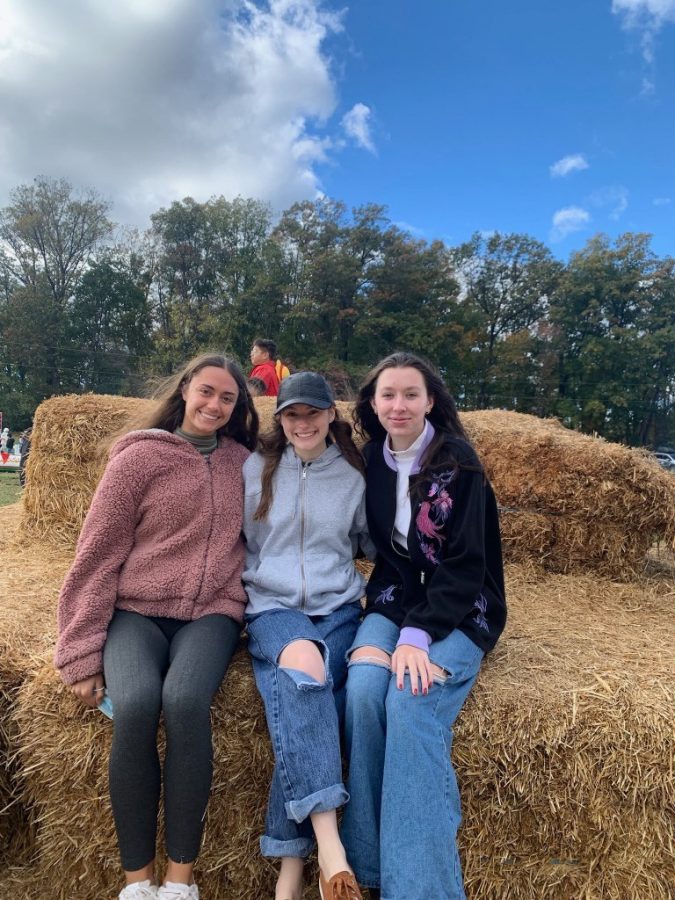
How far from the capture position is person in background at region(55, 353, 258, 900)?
167 centimetres

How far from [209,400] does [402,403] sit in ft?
2.71

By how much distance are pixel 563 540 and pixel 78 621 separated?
3.18 metres

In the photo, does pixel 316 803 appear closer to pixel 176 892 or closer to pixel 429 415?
pixel 176 892

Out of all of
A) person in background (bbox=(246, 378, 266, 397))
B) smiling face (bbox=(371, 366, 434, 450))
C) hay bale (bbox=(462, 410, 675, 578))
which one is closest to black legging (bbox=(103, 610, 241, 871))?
smiling face (bbox=(371, 366, 434, 450))

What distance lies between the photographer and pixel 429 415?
246 centimetres

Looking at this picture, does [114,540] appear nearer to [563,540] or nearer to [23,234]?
[563,540]

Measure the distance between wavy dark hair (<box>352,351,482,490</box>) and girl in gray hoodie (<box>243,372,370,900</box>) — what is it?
20 cm

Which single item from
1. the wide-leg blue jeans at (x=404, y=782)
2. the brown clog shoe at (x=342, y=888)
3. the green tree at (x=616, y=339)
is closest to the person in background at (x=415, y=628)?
the wide-leg blue jeans at (x=404, y=782)

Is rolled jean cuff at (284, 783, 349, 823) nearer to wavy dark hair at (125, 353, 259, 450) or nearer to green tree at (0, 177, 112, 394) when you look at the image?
wavy dark hair at (125, 353, 259, 450)

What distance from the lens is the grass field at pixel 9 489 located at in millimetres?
7425

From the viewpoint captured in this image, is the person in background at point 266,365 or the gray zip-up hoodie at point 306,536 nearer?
the gray zip-up hoodie at point 306,536

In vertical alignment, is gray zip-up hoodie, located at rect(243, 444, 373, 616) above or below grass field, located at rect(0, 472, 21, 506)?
above

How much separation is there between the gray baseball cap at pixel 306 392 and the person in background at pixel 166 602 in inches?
11.4

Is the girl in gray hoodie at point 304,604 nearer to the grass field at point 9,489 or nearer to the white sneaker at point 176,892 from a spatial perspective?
Result: the white sneaker at point 176,892
